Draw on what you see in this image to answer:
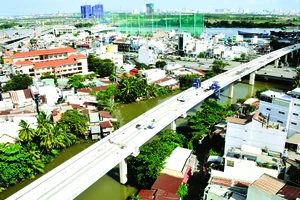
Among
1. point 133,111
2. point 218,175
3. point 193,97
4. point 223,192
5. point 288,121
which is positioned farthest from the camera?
point 133,111

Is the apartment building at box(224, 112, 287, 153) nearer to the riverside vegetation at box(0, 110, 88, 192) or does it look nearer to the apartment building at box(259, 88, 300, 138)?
the apartment building at box(259, 88, 300, 138)

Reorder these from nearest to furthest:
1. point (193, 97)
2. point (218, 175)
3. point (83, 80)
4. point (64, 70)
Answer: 1. point (218, 175)
2. point (193, 97)
3. point (83, 80)
4. point (64, 70)

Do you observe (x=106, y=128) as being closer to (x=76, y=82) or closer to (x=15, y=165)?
(x=15, y=165)

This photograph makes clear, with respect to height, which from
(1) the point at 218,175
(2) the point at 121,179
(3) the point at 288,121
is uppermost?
(3) the point at 288,121

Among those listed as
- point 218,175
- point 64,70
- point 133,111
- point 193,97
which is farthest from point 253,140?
point 64,70

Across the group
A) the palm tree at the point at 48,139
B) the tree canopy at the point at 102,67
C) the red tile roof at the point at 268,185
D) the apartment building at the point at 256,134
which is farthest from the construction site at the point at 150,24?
the red tile roof at the point at 268,185

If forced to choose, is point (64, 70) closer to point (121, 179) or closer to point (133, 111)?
point (133, 111)

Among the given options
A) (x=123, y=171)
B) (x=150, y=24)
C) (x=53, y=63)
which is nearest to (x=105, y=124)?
(x=123, y=171)

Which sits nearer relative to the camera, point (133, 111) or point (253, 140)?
point (253, 140)
